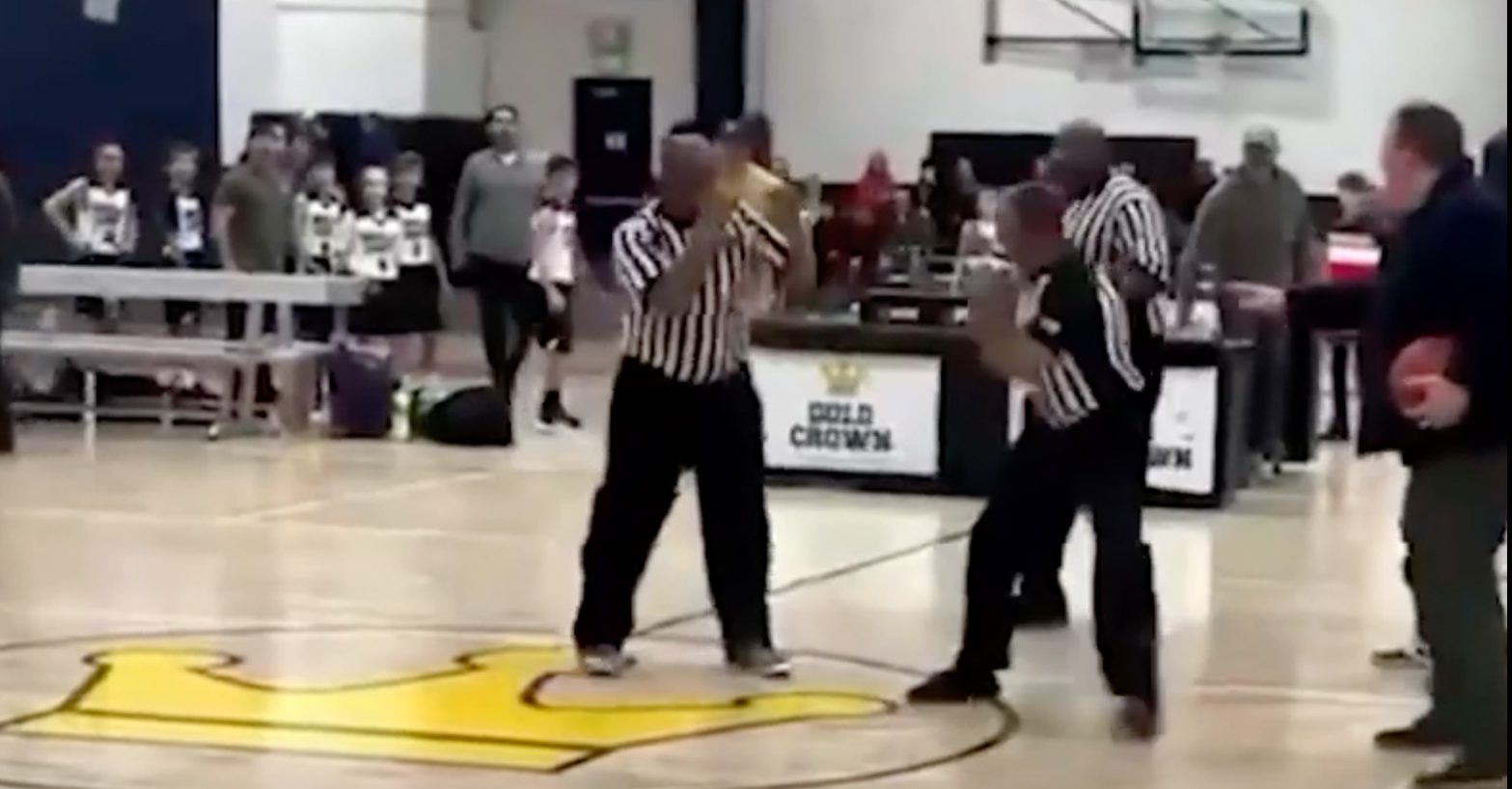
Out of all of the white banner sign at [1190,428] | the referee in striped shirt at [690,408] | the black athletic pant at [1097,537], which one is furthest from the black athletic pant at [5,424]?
the black athletic pant at [1097,537]

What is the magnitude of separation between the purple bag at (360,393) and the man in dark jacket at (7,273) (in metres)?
2.15

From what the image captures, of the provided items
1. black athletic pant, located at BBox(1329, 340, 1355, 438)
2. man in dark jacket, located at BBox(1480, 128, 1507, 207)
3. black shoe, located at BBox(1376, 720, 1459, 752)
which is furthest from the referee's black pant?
black athletic pant, located at BBox(1329, 340, 1355, 438)

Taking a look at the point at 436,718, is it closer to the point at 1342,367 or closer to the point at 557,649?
the point at 557,649

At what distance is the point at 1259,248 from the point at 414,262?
7.58m

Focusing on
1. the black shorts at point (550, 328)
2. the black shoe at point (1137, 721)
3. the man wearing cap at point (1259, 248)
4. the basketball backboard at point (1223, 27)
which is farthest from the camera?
the basketball backboard at point (1223, 27)

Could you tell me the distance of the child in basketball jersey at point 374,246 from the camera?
23.7m

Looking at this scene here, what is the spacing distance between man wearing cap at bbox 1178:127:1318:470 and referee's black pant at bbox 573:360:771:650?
8352 millimetres

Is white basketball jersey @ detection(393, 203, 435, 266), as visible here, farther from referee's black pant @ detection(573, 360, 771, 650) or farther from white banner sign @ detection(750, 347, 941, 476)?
referee's black pant @ detection(573, 360, 771, 650)

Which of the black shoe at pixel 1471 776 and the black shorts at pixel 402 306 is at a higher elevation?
the black shorts at pixel 402 306

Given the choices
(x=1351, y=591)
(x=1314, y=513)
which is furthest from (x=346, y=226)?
(x=1351, y=591)

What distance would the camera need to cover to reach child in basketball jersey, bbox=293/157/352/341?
910 inches

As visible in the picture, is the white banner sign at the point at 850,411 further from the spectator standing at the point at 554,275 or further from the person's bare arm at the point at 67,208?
the person's bare arm at the point at 67,208

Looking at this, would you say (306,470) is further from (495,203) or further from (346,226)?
(346,226)

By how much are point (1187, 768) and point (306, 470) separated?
9939mm
